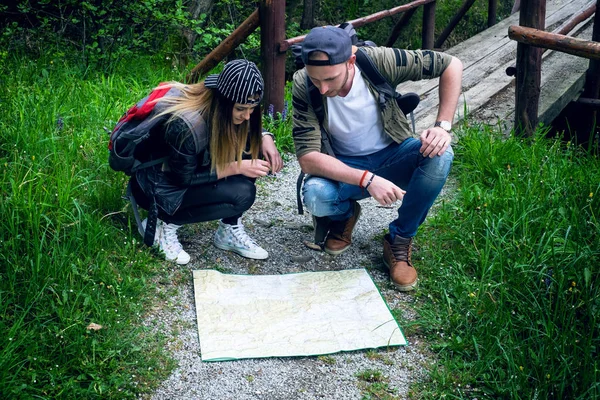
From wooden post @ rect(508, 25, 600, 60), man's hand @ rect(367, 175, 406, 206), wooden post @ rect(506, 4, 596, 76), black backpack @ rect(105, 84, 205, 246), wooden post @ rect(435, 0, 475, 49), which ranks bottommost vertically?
wooden post @ rect(435, 0, 475, 49)

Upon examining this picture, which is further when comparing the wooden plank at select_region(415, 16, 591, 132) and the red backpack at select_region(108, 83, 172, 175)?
the wooden plank at select_region(415, 16, 591, 132)

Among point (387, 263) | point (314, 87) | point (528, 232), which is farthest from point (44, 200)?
point (528, 232)

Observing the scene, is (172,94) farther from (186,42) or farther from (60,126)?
(186,42)

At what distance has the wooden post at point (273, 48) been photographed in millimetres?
5051

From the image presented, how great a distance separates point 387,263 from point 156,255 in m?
1.26

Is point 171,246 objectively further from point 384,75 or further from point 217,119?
point 384,75

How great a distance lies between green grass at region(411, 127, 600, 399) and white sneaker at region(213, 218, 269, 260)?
0.93 m

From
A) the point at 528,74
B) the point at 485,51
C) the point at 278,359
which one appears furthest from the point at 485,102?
the point at 278,359

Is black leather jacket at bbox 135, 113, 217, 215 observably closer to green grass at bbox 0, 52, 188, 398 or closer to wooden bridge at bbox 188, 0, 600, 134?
green grass at bbox 0, 52, 188, 398

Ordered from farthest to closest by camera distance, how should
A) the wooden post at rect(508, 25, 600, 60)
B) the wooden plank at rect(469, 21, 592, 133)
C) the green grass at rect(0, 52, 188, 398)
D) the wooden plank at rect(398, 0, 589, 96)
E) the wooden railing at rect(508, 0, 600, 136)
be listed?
the wooden plank at rect(398, 0, 589, 96), the wooden plank at rect(469, 21, 592, 133), the wooden railing at rect(508, 0, 600, 136), the wooden post at rect(508, 25, 600, 60), the green grass at rect(0, 52, 188, 398)

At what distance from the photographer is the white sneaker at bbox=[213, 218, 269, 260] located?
381cm

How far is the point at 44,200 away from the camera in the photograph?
3344 mm

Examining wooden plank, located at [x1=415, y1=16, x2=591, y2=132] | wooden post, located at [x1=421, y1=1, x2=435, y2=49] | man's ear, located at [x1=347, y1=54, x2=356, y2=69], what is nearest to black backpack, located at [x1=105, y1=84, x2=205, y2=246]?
man's ear, located at [x1=347, y1=54, x2=356, y2=69]

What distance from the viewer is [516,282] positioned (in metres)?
3.13
